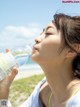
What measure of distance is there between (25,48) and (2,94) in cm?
41

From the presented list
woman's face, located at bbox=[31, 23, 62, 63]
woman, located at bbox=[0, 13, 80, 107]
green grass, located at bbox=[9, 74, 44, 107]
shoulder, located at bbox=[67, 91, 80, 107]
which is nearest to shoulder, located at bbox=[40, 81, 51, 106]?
woman, located at bbox=[0, 13, 80, 107]

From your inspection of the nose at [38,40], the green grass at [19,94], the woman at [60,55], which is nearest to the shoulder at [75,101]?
the woman at [60,55]

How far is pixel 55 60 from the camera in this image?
6.81 feet

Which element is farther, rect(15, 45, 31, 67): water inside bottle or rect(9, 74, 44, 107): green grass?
rect(9, 74, 44, 107): green grass

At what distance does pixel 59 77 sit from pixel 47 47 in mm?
246

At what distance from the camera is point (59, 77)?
2.13 m

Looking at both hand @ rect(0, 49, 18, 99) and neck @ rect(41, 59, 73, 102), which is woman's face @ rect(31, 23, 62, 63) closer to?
neck @ rect(41, 59, 73, 102)

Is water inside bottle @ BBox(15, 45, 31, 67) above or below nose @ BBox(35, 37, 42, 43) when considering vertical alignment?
below

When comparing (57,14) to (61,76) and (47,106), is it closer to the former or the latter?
(61,76)

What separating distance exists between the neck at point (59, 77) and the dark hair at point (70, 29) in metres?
0.06

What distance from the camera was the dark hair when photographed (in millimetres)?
2070

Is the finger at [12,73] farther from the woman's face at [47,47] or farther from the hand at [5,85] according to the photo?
the woman's face at [47,47]

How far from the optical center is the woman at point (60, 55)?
2.05 m

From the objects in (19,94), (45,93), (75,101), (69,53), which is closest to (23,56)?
(45,93)
